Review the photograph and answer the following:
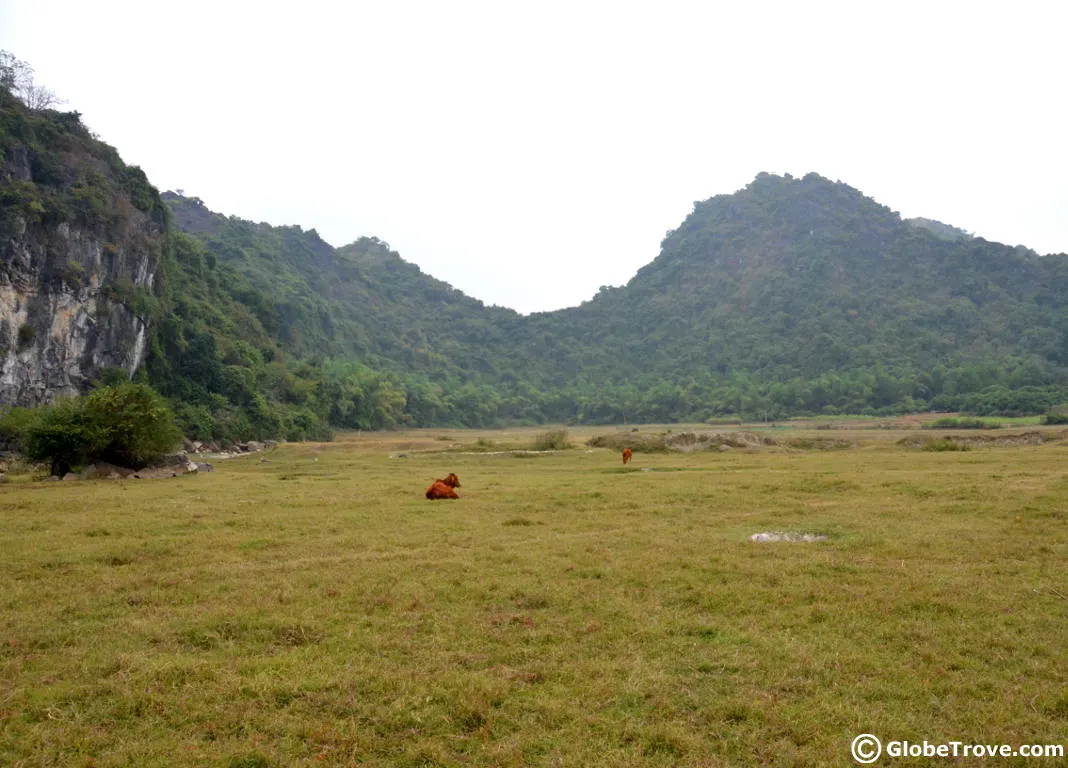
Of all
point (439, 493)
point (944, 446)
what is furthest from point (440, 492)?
point (944, 446)

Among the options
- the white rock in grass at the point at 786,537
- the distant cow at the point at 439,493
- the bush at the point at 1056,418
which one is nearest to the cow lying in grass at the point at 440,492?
the distant cow at the point at 439,493

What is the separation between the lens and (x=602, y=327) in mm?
183250

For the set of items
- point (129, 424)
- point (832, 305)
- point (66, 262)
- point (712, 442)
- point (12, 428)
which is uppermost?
point (832, 305)

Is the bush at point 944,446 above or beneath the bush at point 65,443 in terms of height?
beneath

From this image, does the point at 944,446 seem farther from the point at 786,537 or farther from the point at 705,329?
the point at 705,329

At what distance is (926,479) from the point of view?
72.3ft

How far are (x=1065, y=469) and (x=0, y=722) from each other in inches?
1132

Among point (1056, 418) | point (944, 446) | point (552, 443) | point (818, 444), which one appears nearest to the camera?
point (944, 446)

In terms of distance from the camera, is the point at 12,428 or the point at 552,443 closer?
the point at 12,428

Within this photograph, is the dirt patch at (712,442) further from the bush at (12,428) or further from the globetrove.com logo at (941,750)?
the bush at (12,428)

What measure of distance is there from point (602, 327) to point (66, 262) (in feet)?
448

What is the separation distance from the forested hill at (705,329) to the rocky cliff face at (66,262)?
13.2m

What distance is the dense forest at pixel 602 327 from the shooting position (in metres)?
71.1

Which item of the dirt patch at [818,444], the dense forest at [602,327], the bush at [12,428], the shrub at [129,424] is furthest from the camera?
the dense forest at [602,327]
